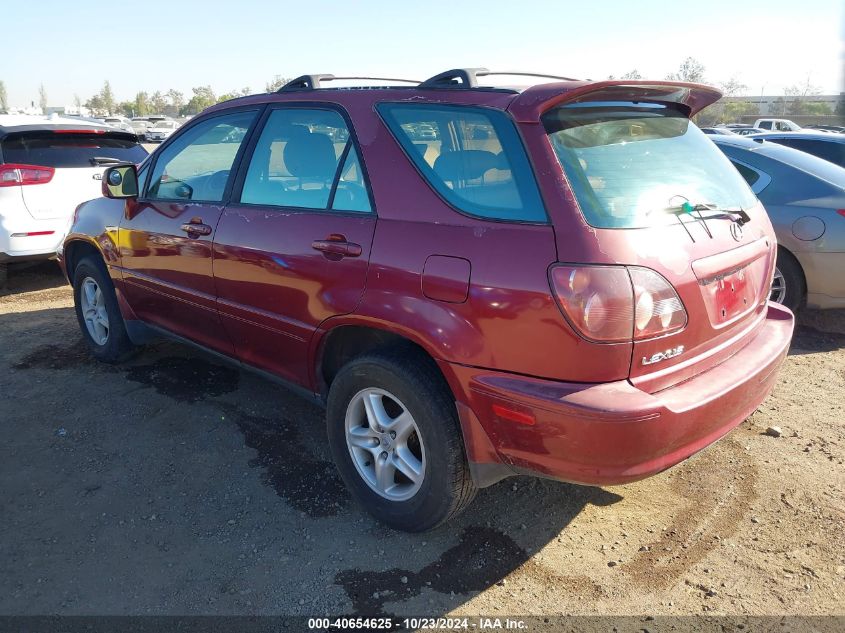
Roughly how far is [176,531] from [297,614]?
79 cm

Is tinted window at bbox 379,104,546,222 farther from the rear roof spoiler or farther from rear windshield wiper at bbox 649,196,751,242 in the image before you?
rear windshield wiper at bbox 649,196,751,242

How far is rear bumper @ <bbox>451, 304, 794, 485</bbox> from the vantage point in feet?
7.08

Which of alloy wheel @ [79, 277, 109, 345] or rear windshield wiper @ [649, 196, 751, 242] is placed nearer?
rear windshield wiper @ [649, 196, 751, 242]

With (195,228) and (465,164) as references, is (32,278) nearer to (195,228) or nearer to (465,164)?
(195,228)

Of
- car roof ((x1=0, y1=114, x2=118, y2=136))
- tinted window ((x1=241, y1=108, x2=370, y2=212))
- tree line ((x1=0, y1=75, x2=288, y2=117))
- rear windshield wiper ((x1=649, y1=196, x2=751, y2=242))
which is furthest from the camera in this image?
tree line ((x1=0, y1=75, x2=288, y2=117))

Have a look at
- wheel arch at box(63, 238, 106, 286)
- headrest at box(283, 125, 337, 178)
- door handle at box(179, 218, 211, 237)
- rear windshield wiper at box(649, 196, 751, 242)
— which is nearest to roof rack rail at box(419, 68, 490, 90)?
headrest at box(283, 125, 337, 178)

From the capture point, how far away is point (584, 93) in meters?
2.41

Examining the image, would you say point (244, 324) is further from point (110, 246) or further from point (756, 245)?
point (756, 245)

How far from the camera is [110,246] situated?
4398 millimetres

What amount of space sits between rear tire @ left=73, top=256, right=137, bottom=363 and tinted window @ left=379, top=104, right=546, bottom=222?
9.21 ft

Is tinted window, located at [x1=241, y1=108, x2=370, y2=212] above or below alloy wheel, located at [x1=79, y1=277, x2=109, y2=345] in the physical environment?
above

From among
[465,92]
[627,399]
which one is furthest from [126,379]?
[627,399]

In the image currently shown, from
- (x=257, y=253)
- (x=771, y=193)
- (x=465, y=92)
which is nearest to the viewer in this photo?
(x=465, y=92)

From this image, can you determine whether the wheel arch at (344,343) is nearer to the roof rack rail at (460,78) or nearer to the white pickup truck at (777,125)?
the roof rack rail at (460,78)
